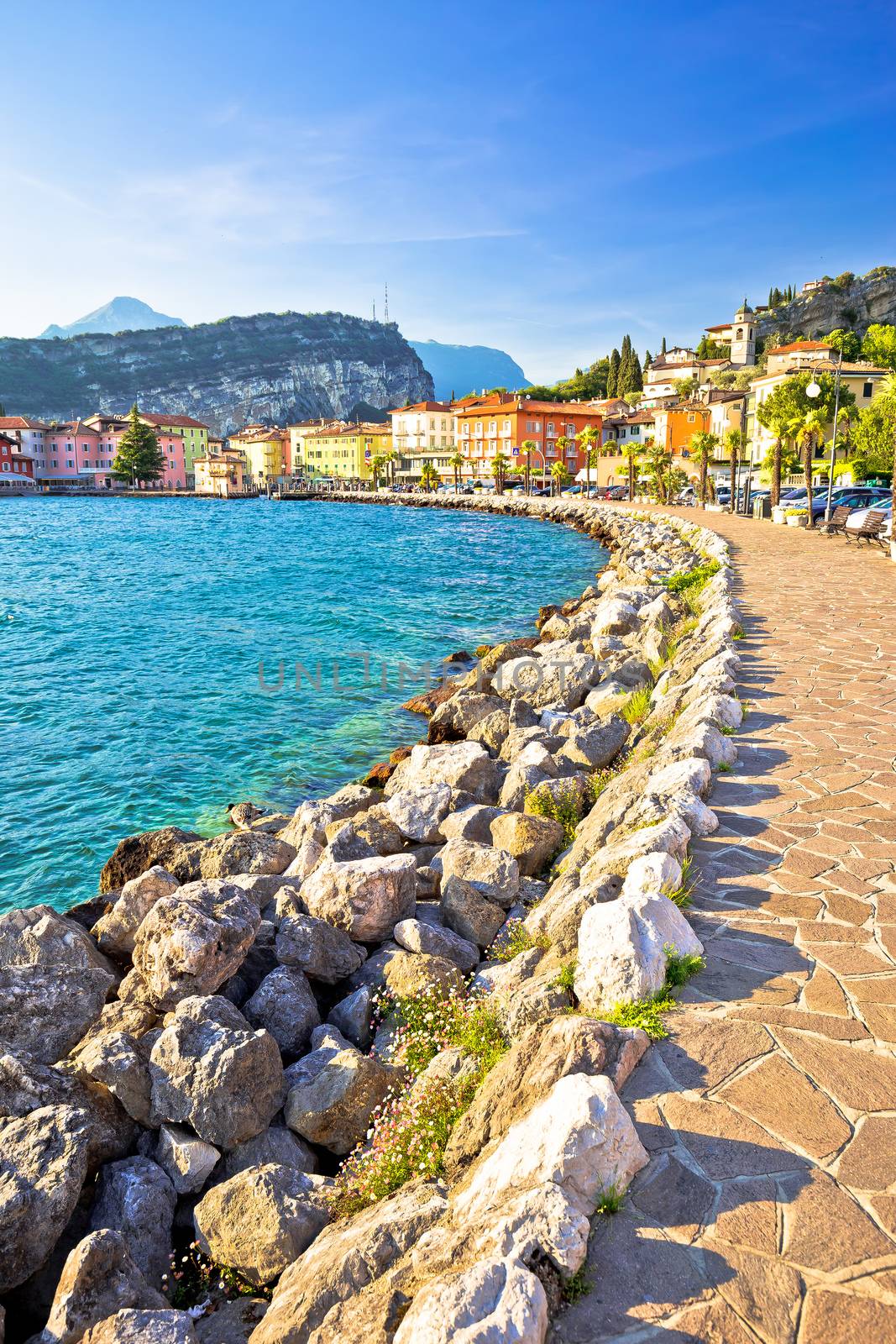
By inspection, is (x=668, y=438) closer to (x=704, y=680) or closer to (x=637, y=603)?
(x=637, y=603)

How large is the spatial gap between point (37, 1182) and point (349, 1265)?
195 cm

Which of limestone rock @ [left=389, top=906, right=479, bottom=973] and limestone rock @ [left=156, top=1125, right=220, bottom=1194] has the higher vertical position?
limestone rock @ [left=389, top=906, right=479, bottom=973]

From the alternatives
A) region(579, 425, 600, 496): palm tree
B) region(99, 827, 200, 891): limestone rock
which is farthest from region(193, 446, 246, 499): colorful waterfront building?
region(99, 827, 200, 891): limestone rock

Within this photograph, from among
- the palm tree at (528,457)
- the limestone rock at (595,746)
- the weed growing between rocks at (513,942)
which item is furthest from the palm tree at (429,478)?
the weed growing between rocks at (513,942)

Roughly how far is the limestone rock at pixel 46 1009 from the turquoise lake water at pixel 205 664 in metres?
3.91

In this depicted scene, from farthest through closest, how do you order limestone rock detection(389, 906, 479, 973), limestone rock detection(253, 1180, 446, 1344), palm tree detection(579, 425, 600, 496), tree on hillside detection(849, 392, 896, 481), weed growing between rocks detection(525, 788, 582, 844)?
1. palm tree detection(579, 425, 600, 496)
2. tree on hillside detection(849, 392, 896, 481)
3. weed growing between rocks detection(525, 788, 582, 844)
4. limestone rock detection(389, 906, 479, 973)
5. limestone rock detection(253, 1180, 446, 1344)

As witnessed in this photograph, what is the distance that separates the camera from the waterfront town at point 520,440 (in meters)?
72.8

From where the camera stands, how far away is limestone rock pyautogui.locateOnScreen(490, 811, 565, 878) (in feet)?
25.1

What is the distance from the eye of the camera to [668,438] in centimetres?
8606

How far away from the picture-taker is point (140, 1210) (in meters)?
4.38

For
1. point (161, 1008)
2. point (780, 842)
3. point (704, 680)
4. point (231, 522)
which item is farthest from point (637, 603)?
point (231, 522)

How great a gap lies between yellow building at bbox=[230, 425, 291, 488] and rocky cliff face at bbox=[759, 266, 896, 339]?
80.4 m

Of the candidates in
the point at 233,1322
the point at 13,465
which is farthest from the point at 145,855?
the point at 13,465

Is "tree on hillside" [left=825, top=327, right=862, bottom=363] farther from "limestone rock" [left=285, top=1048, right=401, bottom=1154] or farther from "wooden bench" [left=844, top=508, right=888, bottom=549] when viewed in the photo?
"limestone rock" [left=285, top=1048, right=401, bottom=1154]
